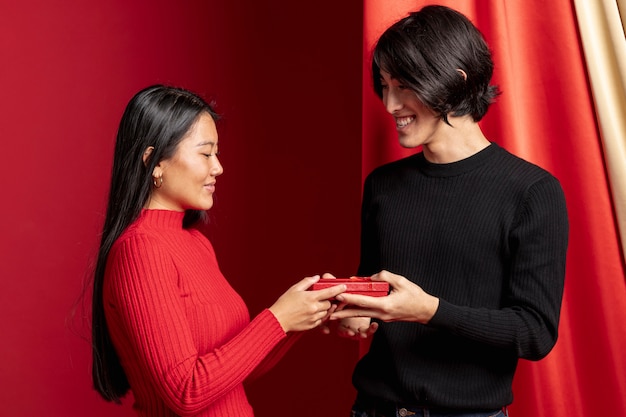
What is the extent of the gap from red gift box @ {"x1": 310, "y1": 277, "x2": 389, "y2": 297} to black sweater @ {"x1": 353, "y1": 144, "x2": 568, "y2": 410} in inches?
4.2

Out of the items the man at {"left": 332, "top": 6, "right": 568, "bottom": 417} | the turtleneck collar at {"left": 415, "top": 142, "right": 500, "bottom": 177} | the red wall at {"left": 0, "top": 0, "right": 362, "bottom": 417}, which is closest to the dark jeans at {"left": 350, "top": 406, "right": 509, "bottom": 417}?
the man at {"left": 332, "top": 6, "right": 568, "bottom": 417}

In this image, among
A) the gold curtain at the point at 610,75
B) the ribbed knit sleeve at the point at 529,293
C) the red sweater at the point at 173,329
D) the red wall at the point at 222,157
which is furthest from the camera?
the red wall at the point at 222,157

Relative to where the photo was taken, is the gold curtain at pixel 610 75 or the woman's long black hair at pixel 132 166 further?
the gold curtain at pixel 610 75

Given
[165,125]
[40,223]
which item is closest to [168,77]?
[40,223]

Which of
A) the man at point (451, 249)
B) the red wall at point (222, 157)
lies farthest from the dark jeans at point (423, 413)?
the red wall at point (222, 157)

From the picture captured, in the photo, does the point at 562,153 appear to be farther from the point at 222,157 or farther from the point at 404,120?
the point at 222,157

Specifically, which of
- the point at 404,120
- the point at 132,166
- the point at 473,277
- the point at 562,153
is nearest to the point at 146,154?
the point at 132,166

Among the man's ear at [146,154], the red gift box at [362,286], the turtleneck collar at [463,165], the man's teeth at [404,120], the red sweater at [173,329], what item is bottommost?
the red sweater at [173,329]

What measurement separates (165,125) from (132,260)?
0.29m

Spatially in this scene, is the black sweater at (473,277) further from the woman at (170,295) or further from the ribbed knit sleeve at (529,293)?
the woman at (170,295)

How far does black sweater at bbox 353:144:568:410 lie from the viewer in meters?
1.34

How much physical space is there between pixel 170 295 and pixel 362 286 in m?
0.35

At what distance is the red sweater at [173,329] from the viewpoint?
1223 mm

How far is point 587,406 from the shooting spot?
71.5 inches
